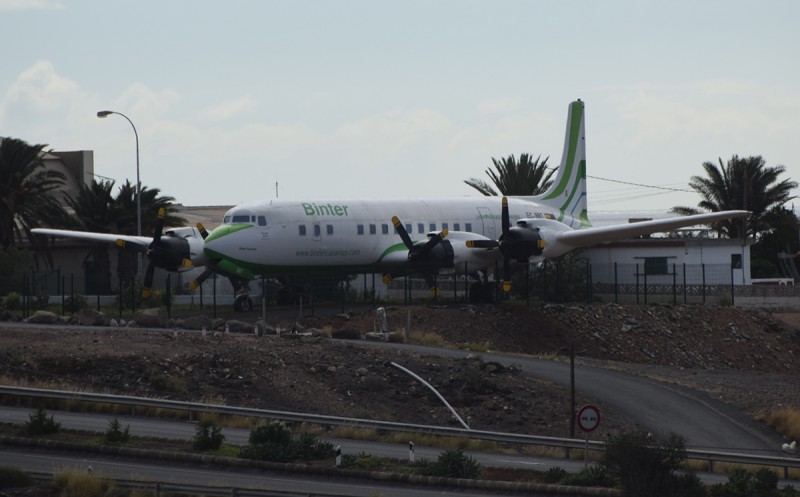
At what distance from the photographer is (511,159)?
7631 centimetres

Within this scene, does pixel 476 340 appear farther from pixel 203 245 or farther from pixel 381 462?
pixel 381 462

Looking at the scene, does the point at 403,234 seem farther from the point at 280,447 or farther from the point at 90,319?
the point at 280,447

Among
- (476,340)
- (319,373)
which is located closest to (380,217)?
(476,340)

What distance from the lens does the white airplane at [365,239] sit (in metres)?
45.2

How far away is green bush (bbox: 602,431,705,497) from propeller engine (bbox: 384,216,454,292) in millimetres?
26734

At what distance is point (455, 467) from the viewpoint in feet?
71.1

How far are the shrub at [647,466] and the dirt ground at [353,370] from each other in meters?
11.2

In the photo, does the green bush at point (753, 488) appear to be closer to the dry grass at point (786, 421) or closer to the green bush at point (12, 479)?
the green bush at point (12, 479)

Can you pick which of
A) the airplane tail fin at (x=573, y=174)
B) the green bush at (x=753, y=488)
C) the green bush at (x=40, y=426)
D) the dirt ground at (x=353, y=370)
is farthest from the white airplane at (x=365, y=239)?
the green bush at (x=753, y=488)

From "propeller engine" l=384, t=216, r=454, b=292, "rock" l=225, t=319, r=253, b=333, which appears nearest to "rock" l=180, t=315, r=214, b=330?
"rock" l=225, t=319, r=253, b=333

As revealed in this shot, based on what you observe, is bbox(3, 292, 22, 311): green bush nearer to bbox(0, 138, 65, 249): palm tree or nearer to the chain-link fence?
the chain-link fence

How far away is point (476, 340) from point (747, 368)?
40.7ft

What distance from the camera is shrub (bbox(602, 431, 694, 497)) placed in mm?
19594

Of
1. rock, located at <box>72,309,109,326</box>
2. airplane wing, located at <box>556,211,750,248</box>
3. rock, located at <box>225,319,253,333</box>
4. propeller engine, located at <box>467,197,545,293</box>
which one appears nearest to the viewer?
rock, located at <box>225,319,253,333</box>
